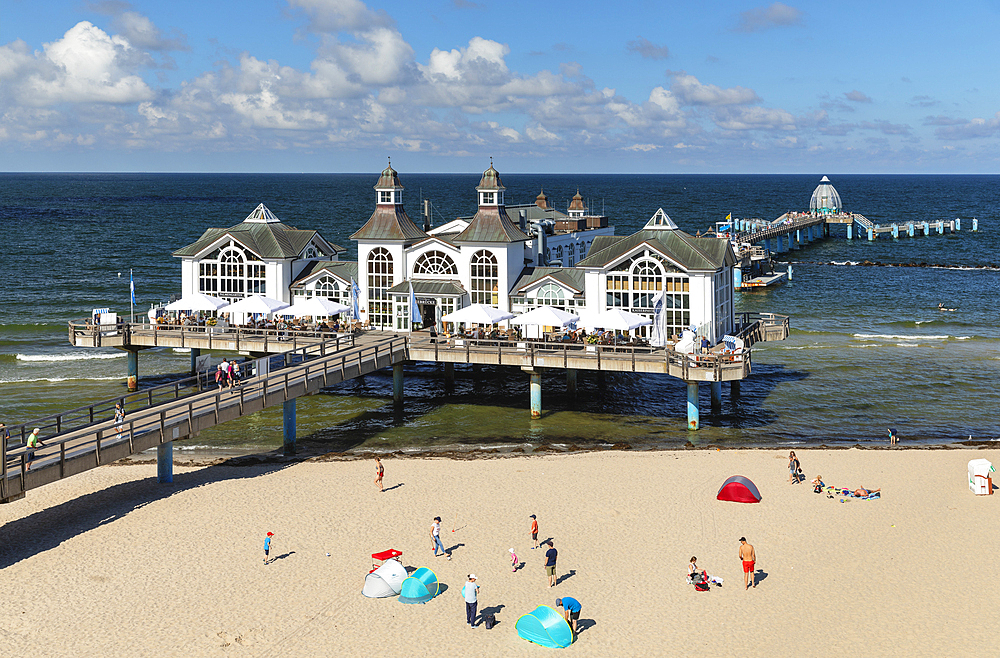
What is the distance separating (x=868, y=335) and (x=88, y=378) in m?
46.3

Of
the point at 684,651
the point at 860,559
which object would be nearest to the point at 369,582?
the point at 684,651

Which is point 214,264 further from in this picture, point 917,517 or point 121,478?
point 917,517

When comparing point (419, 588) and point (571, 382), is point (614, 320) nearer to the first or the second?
point (571, 382)

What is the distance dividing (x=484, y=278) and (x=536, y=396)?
6789 mm

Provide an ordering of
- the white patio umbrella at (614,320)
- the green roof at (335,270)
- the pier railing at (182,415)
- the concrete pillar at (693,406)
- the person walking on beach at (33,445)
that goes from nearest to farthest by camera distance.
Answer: the person walking on beach at (33,445), the pier railing at (182,415), the concrete pillar at (693,406), the white patio umbrella at (614,320), the green roof at (335,270)

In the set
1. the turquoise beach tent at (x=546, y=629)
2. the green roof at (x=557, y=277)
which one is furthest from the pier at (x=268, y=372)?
the turquoise beach tent at (x=546, y=629)

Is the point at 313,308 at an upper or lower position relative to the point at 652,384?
upper

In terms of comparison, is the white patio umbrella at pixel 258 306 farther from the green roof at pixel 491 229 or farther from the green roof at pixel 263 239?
the green roof at pixel 491 229

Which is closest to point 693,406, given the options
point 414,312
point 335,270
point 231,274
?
point 414,312

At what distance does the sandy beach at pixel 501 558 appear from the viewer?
2084 centimetres

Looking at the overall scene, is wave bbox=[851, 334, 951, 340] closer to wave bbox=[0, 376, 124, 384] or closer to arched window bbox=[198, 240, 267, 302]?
arched window bbox=[198, 240, 267, 302]

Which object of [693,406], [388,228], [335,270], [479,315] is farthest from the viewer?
[335,270]

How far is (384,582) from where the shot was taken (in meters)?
22.6

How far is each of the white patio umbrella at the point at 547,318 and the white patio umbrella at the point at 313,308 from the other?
28.2 ft
